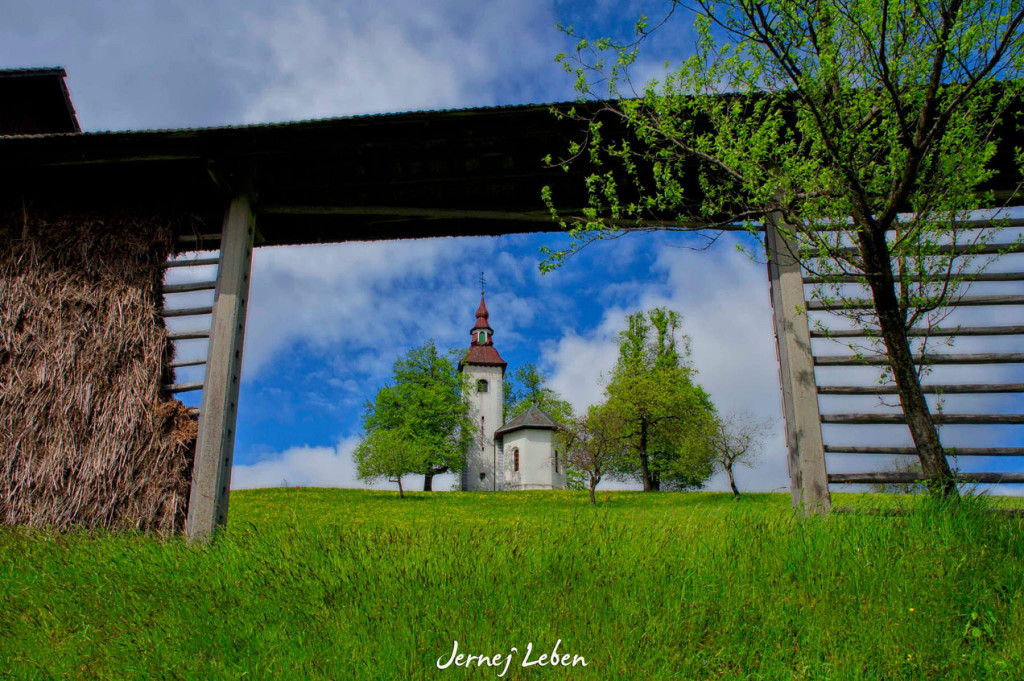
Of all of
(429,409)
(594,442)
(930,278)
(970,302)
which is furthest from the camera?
(429,409)

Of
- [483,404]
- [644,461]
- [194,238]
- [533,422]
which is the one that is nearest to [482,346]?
[483,404]

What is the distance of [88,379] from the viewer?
616 centimetres

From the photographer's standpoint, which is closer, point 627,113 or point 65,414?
point 627,113

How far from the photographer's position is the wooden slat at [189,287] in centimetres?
636

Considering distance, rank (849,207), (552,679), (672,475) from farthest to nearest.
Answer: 1. (672,475)
2. (849,207)
3. (552,679)

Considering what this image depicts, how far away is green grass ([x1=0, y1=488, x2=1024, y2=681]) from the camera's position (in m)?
2.87

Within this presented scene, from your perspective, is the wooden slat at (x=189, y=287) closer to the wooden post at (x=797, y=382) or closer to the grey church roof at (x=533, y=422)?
the wooden post at (x=797, y=382)

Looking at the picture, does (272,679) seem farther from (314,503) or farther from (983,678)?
(314,503)

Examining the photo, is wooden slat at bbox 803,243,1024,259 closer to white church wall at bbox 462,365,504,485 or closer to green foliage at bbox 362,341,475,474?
green foliage at bbox 362,341,475,474

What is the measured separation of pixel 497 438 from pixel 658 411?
784 inches

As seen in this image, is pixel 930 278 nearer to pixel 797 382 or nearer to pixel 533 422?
pixel 797 382

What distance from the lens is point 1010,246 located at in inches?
218

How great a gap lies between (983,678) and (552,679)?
78.9 inches

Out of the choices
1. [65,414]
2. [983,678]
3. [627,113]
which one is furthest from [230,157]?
[983,678]
